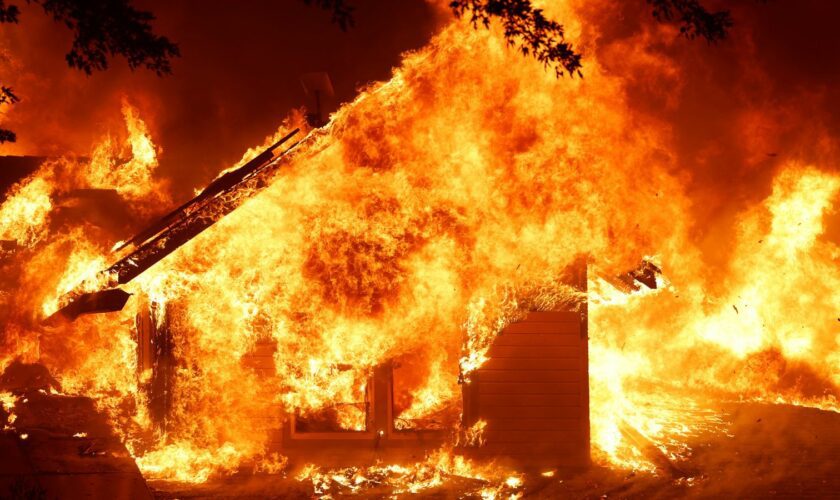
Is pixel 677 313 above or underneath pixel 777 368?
above

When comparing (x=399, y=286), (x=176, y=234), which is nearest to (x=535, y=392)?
(x=399, y=286)

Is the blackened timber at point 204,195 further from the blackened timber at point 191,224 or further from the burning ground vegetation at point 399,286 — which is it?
the burning ground vegetation at point 399,286

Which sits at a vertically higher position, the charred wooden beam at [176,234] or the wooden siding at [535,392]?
the charred wooden beam at [176,234]

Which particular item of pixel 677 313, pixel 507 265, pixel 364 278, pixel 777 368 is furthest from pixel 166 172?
pixel 777 368

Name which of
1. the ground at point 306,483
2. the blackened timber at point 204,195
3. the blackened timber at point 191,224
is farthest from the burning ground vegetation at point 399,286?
the blackened timber at point 204,195

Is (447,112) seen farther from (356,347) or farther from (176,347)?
(176,347)

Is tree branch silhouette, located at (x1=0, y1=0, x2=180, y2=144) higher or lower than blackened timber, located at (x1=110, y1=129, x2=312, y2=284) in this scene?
higher

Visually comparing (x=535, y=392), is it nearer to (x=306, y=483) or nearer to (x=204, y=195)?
(x=306, y=483)

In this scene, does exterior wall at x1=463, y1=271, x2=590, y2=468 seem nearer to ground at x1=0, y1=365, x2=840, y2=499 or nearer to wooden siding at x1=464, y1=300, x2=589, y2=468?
wooden siding at x1=464, y1=300, x2=589, y2=468

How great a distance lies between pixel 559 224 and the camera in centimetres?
1021

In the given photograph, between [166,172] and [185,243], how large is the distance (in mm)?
4139

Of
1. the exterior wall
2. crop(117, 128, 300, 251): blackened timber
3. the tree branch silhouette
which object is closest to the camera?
the tree branch silhouette

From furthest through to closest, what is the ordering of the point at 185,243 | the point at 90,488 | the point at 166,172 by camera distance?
the point at 166,172 < the point at 185,243 < the point at 90,488

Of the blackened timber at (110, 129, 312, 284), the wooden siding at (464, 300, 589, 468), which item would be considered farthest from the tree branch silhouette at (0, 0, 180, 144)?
the wooden siding at (464, 300, 589, 468)
